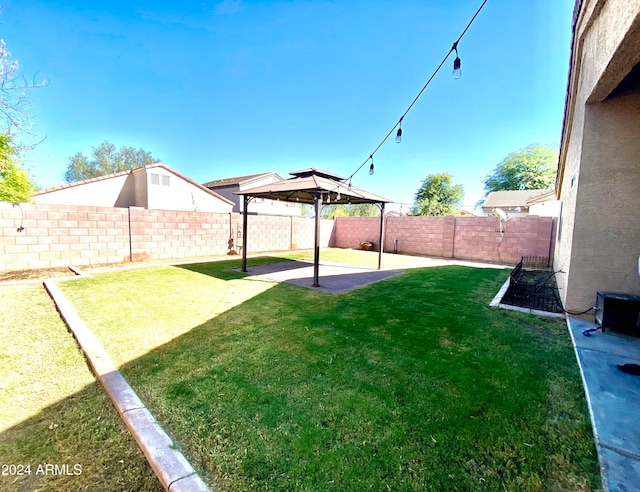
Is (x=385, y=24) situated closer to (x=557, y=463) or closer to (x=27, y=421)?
(x=557, y=463)

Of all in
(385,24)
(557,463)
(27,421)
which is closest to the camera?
(557,463)

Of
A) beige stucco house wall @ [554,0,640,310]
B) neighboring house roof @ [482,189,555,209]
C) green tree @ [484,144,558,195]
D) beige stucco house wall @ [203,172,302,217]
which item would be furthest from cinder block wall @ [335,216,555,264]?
green tree @ [484,144,558,195]

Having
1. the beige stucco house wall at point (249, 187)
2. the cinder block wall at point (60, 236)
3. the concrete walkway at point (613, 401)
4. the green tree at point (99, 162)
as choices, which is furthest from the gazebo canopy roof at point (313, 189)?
the green tree at point (99, 162)

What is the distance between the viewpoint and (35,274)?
21.8 ft

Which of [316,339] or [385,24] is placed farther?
[385,24]

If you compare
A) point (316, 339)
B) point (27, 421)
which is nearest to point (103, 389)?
point (27, 421)

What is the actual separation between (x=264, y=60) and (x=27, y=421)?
1153 cm

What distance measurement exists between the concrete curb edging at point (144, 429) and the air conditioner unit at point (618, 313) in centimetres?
506

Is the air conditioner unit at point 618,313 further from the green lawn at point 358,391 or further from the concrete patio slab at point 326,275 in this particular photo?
the concrete patio slab at point 326,275

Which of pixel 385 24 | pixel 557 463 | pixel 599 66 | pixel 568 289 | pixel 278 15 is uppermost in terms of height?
pixel 278 15

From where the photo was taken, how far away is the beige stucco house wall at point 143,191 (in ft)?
55.7

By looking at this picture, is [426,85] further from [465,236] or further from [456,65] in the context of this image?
[465,236]

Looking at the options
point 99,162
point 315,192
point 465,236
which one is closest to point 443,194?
point 465,236

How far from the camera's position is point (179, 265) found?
342 inches
